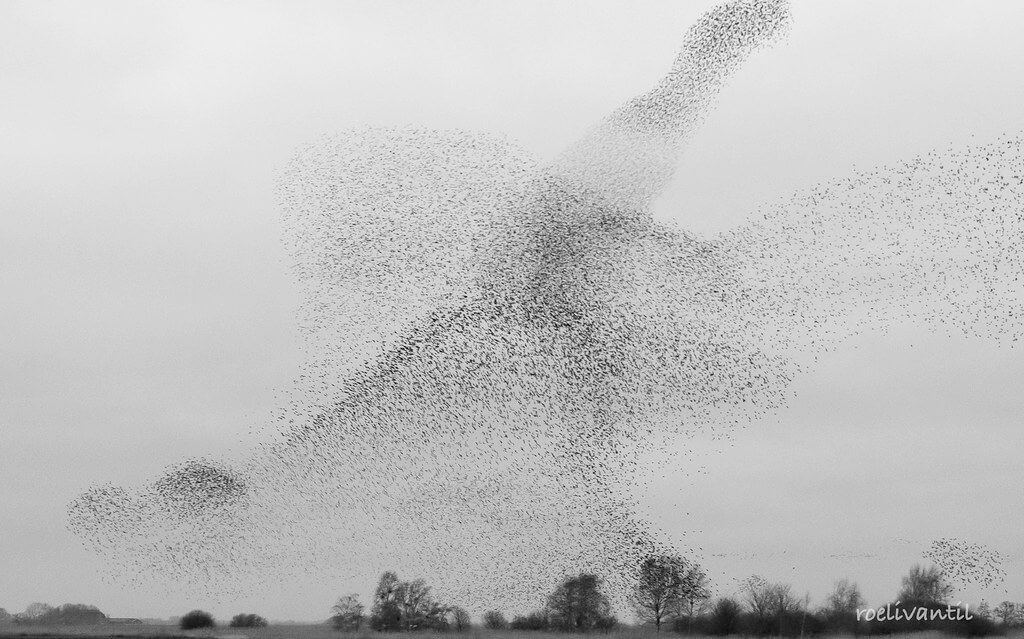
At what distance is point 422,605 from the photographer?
97688 millimetres

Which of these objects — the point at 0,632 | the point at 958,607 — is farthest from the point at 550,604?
the point at 0,632

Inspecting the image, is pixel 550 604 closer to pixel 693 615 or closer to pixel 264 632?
pixel 693 615

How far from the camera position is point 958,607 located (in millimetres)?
94500

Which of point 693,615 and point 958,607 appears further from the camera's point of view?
point 693,615

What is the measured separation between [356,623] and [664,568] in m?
25.9

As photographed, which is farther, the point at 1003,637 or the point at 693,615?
the point at 693,615

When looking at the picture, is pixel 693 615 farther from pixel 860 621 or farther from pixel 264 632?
pixel 264 632

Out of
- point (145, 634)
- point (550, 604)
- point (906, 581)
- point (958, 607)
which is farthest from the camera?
point (906, 581)

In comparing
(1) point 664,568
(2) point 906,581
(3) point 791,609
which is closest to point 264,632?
(1) point 664,568

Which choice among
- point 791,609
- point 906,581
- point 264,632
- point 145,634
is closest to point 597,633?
point 791,609

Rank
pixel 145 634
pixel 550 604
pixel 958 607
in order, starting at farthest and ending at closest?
1. pixel 550 604
2. pixel 958 607
3. pixel 145 634

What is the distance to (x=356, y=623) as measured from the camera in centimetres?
9788

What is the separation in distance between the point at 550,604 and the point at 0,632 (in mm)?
41476

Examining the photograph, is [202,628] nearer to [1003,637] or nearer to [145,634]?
[145,634]
